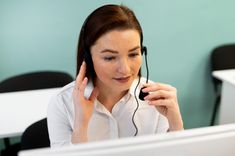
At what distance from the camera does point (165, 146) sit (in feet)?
1.77

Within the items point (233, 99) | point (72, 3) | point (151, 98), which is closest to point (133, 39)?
point (151, 98)

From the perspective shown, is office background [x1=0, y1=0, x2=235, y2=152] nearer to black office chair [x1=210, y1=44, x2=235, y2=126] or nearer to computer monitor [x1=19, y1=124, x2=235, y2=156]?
black office chair [x1=210, y1=44, x2=235, y2=126]

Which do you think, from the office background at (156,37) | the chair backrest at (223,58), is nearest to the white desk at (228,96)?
the chair backrest at (223,58)

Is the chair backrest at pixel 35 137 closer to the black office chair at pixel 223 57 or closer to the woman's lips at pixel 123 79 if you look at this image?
the woman's lips at pixel 123 79

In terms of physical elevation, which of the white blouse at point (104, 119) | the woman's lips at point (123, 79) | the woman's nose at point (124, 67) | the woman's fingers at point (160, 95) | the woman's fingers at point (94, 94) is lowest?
the white blouse at point (104, 119)

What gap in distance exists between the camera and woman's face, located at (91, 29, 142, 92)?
106 cm

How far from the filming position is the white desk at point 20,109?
1.57 m

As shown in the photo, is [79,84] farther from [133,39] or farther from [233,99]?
[233,99]

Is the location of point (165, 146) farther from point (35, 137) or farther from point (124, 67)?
point (35, 137)

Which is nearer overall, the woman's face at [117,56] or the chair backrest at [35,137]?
the woman's face at [117,56]

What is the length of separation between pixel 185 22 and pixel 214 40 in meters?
0.32

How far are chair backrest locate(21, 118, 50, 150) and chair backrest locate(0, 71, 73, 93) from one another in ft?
2.21

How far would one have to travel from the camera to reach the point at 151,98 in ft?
3.49

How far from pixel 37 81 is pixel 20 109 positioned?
38 cm
